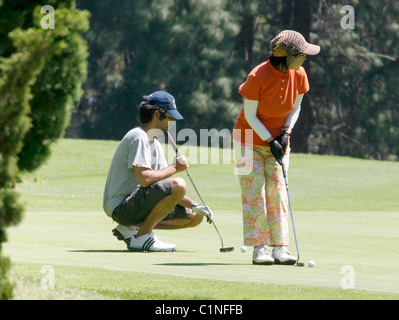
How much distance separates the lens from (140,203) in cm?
829

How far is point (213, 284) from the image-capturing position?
5891 millimetres

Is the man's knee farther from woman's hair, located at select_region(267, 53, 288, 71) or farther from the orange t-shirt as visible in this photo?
woman's hair, located at select_region(267, 53, 288, 71)

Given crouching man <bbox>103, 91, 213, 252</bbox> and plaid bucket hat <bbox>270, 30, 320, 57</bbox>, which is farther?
crouching man <bbox>103, 91, 213, 252</bbox>

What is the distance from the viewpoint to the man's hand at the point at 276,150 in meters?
7.64

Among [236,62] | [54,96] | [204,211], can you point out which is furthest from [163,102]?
[236,62]

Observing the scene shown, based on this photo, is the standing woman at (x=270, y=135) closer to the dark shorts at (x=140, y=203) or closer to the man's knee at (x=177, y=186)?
the man's knee at (x=177, y=186)

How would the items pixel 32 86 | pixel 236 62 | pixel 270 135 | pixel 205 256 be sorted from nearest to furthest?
pixel 32 86 < pixel 270 135 < pixel 205 256 < pixel 236 62

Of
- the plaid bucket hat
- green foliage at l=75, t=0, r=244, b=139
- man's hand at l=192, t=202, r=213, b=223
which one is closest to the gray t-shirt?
man's hand at l=192, t=202, r=213, b=223

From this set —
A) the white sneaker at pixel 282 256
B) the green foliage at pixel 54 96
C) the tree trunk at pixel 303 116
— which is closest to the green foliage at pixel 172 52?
the tree trunk at pixel 303 116

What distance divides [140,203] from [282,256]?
1.48 metres

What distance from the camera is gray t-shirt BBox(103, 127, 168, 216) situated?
8250 mm

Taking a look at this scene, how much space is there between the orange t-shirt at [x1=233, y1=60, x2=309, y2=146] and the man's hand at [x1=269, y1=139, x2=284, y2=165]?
0.81ft

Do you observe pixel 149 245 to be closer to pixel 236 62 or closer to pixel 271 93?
pixel 271 93

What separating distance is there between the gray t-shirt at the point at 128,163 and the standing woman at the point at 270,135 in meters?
0.87
